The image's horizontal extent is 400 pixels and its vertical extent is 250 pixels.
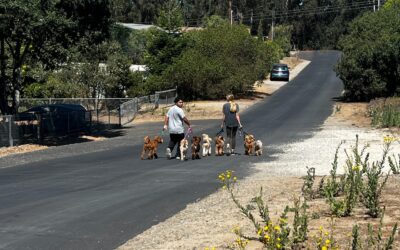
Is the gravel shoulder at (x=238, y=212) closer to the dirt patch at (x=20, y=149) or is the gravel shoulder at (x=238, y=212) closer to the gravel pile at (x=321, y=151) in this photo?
the gravel pile at (x=321, y=151)

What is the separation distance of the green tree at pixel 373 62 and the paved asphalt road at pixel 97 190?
14.7 m

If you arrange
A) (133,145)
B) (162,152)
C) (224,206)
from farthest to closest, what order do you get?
(133,145) < (162,152) < (224,206)

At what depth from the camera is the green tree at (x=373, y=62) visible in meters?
39.1

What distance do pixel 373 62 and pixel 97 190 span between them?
30825 millimetres

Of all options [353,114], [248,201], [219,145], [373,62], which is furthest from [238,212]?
[373,62]

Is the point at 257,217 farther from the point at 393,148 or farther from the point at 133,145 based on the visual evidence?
the point at 133,145

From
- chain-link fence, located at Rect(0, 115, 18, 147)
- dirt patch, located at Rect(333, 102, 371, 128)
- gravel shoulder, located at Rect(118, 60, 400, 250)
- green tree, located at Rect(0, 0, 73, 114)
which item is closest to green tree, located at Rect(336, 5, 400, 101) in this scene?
dirt patch, located at Rect(333, 102, 371, 128)

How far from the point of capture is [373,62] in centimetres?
3953

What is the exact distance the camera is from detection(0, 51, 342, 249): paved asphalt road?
28.3ft

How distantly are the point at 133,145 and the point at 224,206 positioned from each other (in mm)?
13530

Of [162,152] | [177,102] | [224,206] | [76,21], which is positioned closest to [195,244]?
[224,206]

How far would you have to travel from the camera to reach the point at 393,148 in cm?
1858

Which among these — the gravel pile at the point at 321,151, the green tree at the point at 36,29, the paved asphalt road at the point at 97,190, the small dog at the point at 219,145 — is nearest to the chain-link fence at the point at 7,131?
the paved asphalt road at the point at 97,190

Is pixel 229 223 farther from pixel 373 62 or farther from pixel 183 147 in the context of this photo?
pixel 373 62
